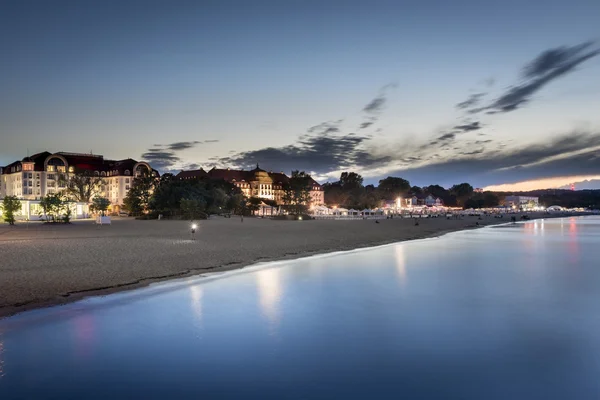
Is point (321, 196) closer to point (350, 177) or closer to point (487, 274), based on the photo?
point (350, 177)

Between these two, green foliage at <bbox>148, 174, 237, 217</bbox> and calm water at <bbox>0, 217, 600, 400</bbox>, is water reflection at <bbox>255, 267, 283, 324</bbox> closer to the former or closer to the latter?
calm water at <bbox>0, 217, 600, 400</bbox>

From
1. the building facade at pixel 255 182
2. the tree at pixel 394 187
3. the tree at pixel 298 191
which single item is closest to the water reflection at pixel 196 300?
the tree at pixel 298 191

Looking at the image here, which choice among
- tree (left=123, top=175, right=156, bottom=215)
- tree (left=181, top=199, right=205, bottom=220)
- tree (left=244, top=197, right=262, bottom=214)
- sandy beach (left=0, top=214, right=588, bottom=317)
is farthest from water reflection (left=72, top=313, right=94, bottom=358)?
tree (left=244, top=197, right=262, bottom=214)

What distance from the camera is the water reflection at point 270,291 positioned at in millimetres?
10615

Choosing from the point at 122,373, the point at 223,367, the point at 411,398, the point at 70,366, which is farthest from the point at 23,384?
the point at 411,398

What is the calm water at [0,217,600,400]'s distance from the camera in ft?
20.2

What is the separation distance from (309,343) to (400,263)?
12.7 m

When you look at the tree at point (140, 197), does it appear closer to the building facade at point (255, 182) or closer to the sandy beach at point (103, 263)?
the sandy beach at point (103, 263)

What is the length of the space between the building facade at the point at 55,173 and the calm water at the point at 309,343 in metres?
73.6

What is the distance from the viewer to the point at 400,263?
20.0 metres

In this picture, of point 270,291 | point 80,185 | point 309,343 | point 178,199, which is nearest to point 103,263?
point 270,291

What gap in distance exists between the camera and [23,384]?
5906mm

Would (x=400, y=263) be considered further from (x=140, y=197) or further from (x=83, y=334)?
(x=140, y=197)

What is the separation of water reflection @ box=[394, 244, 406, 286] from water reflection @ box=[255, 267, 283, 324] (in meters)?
4.74
